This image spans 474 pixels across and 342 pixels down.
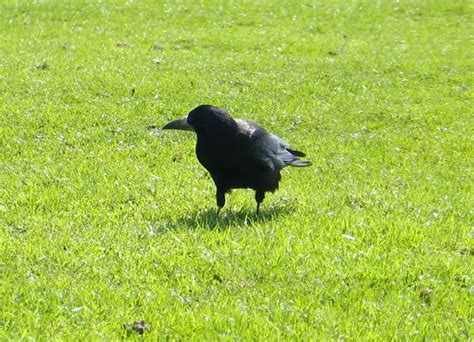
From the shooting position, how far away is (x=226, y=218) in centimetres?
870

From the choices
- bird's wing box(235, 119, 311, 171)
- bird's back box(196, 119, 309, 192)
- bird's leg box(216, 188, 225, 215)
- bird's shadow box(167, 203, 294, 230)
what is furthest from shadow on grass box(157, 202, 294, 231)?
bird's wing box(235, 119, 311, 171)

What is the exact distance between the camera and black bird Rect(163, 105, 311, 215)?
331 inches

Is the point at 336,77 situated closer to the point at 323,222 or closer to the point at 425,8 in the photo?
the point at 323,222

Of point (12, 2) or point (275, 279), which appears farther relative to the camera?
point (12, 2)

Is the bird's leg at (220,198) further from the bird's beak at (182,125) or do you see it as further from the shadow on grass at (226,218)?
the bird's beak at (182,125)

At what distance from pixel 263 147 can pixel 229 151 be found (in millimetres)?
564

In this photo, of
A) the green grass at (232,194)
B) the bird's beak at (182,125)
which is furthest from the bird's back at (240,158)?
the green grass at (232,194)

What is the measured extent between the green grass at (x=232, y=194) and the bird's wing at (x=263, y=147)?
62 centimetres

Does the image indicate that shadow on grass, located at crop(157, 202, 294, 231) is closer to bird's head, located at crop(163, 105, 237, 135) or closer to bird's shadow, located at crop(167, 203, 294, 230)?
bird's shadow, located at crop(167, 203, 294, 230)

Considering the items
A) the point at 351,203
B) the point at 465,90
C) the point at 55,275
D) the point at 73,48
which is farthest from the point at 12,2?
the point at 55,275

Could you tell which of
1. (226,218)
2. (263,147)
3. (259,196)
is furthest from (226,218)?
(263,147)

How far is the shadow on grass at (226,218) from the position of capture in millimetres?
8250

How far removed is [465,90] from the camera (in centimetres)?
1848

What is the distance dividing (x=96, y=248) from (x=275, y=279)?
183cm
